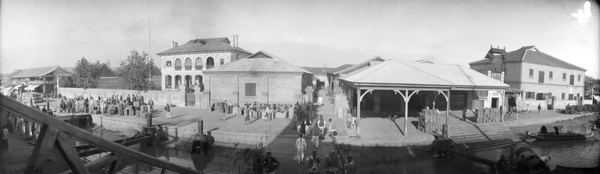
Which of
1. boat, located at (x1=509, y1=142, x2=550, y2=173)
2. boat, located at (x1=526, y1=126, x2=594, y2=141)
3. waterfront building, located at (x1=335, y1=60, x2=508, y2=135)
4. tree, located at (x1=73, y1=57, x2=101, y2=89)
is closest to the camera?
boat, located at (x1=509, y1=142, x2=550, y2=173)

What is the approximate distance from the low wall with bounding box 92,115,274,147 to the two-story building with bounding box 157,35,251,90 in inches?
847

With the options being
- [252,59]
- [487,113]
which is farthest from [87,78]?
[487,113]

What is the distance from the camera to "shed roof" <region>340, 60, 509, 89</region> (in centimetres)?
1461

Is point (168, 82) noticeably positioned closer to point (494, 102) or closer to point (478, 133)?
point (478, 133)

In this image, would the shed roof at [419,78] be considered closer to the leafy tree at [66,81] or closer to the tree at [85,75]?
the tree at [85,75]

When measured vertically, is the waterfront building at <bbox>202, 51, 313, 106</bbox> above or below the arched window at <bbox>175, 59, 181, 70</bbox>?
below

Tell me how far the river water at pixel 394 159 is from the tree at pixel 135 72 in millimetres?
17010

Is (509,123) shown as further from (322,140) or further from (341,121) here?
(322,140)

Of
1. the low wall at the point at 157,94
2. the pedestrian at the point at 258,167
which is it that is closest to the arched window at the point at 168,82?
the low wall at the point at 157,94

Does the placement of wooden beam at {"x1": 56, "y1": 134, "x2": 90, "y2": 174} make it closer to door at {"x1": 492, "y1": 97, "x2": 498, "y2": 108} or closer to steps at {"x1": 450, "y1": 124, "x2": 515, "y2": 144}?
steps at {"x1": 450, "y1": 124, "x2": 515, "y2": 144}

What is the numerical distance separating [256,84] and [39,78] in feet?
111

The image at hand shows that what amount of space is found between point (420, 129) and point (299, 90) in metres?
10.8

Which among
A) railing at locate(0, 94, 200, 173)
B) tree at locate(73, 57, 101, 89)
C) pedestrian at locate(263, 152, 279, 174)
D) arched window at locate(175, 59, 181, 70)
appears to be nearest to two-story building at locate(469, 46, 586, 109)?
pedestrian at locate(263, 152, 279, 174)

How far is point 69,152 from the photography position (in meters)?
2.75
